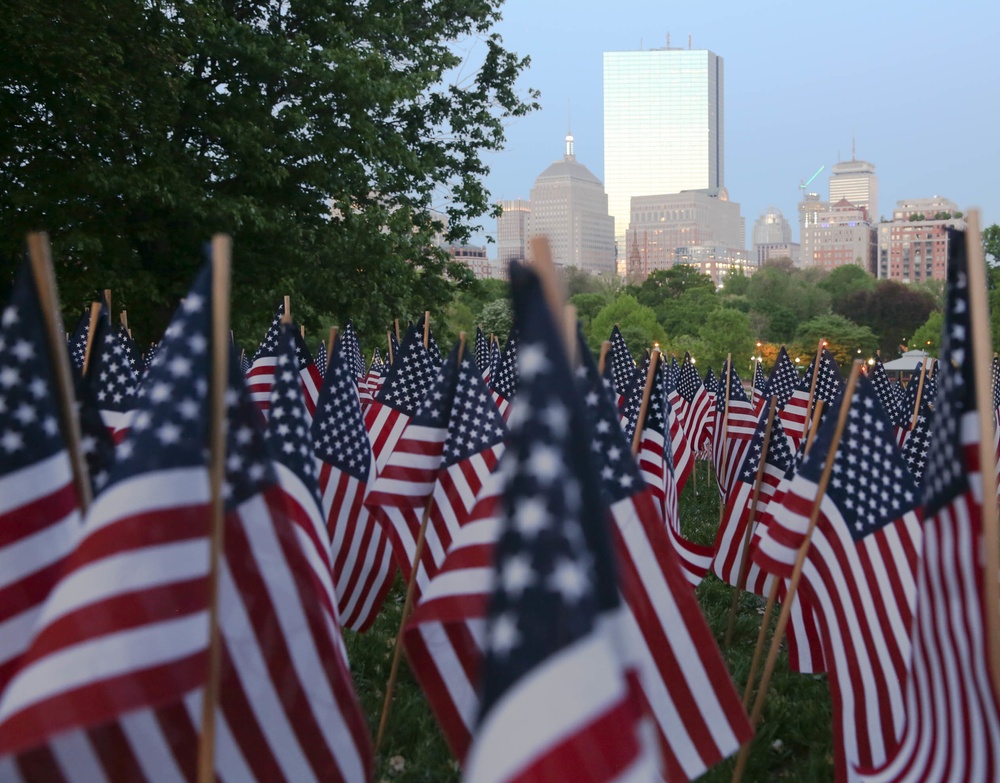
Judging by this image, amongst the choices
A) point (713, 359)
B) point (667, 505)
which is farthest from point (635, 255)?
point (667, 505)

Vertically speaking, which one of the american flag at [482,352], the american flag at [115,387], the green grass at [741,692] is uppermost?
the american flag at [115,387]

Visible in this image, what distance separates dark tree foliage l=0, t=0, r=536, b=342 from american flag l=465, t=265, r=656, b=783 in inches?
687

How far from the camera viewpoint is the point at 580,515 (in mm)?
2451

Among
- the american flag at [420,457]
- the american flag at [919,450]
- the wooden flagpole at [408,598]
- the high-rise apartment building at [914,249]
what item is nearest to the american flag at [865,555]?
the wooden flagpole at [408,598]

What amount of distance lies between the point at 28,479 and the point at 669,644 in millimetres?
2213

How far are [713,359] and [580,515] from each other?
2965 inches

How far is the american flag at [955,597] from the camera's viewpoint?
10.5ft

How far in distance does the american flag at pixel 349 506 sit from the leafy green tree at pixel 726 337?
70.6 meters

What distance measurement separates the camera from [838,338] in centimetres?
8531

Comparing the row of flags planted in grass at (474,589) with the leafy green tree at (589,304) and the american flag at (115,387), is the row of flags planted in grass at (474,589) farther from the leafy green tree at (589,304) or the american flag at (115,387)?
the leafy green tree at (589,304)

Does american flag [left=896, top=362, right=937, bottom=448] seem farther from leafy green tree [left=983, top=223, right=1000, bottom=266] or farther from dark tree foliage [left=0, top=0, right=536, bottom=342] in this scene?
leafy green tree [left=983, top=223, right=1000, bottom=266]

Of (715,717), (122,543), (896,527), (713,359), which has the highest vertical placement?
(122,543)

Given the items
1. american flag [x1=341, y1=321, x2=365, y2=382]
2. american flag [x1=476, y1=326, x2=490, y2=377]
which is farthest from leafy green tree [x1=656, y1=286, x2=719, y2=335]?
american flag [x1=341, y1=321, x2=365, y2=382]

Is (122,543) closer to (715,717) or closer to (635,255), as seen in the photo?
(715,717)
